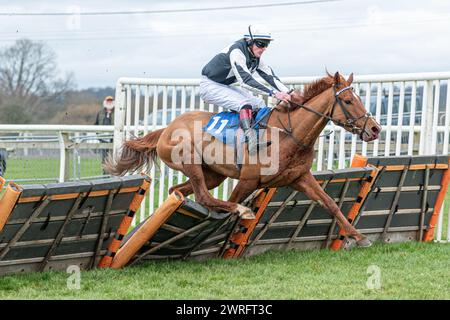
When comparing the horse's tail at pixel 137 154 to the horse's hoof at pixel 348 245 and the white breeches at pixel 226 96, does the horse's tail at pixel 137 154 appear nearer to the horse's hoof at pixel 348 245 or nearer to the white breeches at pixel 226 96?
the white breeches at pixel 226 96

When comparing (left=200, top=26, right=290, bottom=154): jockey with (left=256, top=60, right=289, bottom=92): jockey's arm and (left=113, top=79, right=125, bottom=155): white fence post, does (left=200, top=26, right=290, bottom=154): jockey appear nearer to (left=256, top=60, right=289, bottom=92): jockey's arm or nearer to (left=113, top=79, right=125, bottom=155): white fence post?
(left=256, top=60, right=289, bottom=92): jockey's arm

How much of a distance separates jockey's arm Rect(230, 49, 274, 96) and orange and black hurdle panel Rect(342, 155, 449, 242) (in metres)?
1.34

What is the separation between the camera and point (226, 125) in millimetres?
8953

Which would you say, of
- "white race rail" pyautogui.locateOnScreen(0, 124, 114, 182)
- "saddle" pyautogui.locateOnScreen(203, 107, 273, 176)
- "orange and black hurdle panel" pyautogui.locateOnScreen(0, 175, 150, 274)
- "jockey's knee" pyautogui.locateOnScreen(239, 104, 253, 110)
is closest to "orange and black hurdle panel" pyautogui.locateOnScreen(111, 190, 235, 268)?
"orange and black hurdle panel" pyautogui.locateOnScreen(0, 175, 150, 274)

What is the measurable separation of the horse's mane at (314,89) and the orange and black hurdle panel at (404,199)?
0.93 meters

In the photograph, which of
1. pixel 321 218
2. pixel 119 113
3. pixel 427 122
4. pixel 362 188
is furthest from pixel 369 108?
pixel 119 113

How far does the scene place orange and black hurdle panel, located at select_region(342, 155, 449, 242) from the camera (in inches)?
369

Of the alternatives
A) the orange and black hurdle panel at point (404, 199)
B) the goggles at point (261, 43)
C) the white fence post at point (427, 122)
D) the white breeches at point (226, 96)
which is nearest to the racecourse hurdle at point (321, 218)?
the orange and black hurdle panel at point (404, 199)

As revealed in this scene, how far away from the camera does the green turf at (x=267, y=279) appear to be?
7004 mm

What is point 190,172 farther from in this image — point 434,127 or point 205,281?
point 434,127

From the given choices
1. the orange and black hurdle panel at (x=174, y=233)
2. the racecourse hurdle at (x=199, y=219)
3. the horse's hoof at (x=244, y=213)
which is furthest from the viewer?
the horse's hoof at (x=244, y=213)

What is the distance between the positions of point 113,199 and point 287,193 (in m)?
1.89
